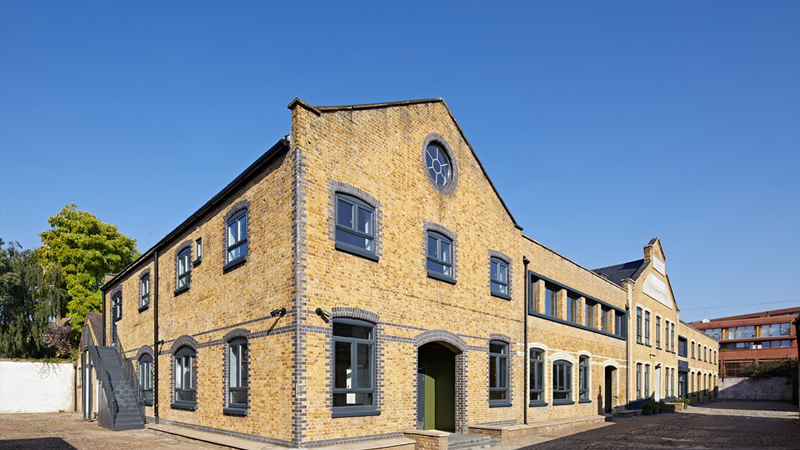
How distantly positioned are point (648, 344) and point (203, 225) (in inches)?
1021

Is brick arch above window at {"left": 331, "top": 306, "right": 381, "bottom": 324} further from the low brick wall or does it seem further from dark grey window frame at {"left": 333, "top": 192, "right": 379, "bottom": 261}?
the low brick wall

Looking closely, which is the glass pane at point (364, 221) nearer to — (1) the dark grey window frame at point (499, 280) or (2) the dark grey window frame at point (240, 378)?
(2) the dark grey window frame at point (240, 378)

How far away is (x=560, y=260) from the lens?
2317cm

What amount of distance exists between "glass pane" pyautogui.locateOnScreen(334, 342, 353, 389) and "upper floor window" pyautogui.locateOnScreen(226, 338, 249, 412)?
227cm

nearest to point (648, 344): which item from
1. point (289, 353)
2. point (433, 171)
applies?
point (433, 171)

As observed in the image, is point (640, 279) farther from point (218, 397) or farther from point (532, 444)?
point (218, 397)

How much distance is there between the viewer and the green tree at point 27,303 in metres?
32.2

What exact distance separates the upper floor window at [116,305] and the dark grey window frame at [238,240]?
12144 mm

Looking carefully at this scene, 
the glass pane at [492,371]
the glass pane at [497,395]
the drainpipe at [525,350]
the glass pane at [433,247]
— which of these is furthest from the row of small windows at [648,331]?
the glass pane at [433,247]

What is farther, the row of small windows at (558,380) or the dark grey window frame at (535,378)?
the row of small windows at (558,380)

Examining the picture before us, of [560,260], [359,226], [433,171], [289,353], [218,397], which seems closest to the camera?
[289,353]

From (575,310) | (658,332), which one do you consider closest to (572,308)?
(575,310)

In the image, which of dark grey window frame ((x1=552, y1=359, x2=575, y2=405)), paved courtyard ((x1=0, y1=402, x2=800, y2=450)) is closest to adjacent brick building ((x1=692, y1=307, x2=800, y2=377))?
paved courtyard ((x1=0, y1=402, x2=800, y2=450))

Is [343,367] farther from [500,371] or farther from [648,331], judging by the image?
[648,331]
